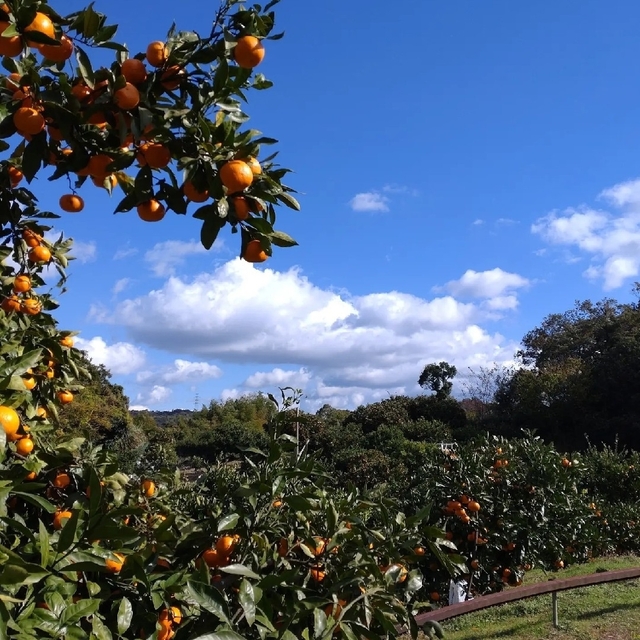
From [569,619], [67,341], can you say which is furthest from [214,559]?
[569,619]

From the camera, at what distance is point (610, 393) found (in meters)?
19.8

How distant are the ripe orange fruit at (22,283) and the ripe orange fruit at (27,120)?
106 centimetres

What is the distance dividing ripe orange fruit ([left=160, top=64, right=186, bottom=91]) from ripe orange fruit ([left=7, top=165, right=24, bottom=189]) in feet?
2.52

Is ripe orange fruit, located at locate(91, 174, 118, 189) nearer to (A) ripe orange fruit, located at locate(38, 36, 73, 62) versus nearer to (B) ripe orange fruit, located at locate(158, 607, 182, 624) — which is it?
(A) ripe orange fruit, located at locate(38, 36, 73, 62)

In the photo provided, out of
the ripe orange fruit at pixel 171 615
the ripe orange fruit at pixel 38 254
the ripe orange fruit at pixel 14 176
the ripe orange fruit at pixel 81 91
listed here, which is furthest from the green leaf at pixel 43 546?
the ripe orange fruit at pixel 38 254

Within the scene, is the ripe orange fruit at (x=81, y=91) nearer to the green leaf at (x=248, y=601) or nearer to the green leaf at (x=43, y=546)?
the green leaf at (x=43, y=546)

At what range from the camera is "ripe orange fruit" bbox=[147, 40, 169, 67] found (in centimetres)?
133

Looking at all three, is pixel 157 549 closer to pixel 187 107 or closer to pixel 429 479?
pixel 187 107

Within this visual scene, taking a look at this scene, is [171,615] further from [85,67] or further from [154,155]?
[85,67]

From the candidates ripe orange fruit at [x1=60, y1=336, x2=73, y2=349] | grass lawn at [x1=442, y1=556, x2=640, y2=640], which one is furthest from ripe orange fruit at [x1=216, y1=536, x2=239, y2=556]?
grass lawn at [x1=442, y1=556, x2=640, y2=640]

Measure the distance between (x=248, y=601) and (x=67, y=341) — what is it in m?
1.69

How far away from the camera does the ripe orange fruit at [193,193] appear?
1301mm

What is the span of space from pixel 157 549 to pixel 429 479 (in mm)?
3774

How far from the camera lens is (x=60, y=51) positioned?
1.31m
